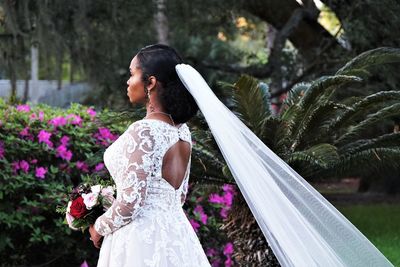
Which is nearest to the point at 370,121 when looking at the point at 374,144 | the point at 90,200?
the point at 374,144

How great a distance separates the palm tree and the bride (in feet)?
7.69

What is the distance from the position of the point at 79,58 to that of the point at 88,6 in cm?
81

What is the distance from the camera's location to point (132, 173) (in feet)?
11.8

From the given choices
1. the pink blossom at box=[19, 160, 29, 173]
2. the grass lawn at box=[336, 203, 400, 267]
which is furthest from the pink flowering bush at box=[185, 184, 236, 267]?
the grass lawn at box=[336, 203, 400, 267]

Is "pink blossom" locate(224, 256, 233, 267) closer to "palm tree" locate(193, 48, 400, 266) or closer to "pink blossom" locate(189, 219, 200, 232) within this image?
"pink blossom" locate(189, 219, 200, 232)

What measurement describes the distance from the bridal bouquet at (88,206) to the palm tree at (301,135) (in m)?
2.67

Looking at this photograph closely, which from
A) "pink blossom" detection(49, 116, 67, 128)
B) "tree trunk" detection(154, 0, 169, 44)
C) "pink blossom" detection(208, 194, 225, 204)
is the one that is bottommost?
"pink blossom" detection(208, 194, 225, 204)

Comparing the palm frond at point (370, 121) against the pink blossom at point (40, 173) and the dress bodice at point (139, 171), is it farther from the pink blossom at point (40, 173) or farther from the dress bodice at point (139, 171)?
the dress bodice at point (139, 171)

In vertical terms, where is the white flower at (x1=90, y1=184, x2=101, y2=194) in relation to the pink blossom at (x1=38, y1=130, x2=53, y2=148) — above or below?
above

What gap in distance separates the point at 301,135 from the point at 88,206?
353 centimetres

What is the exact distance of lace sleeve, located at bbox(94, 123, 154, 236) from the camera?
3.58 metres

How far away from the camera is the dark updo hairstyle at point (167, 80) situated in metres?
3.77

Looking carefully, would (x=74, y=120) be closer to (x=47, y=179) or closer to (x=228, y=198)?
(x=47, y=179)

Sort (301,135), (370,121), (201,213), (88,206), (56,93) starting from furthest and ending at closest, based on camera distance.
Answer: (56,93) < (201,213) < (370,121) < (301,135) < (88,206)
